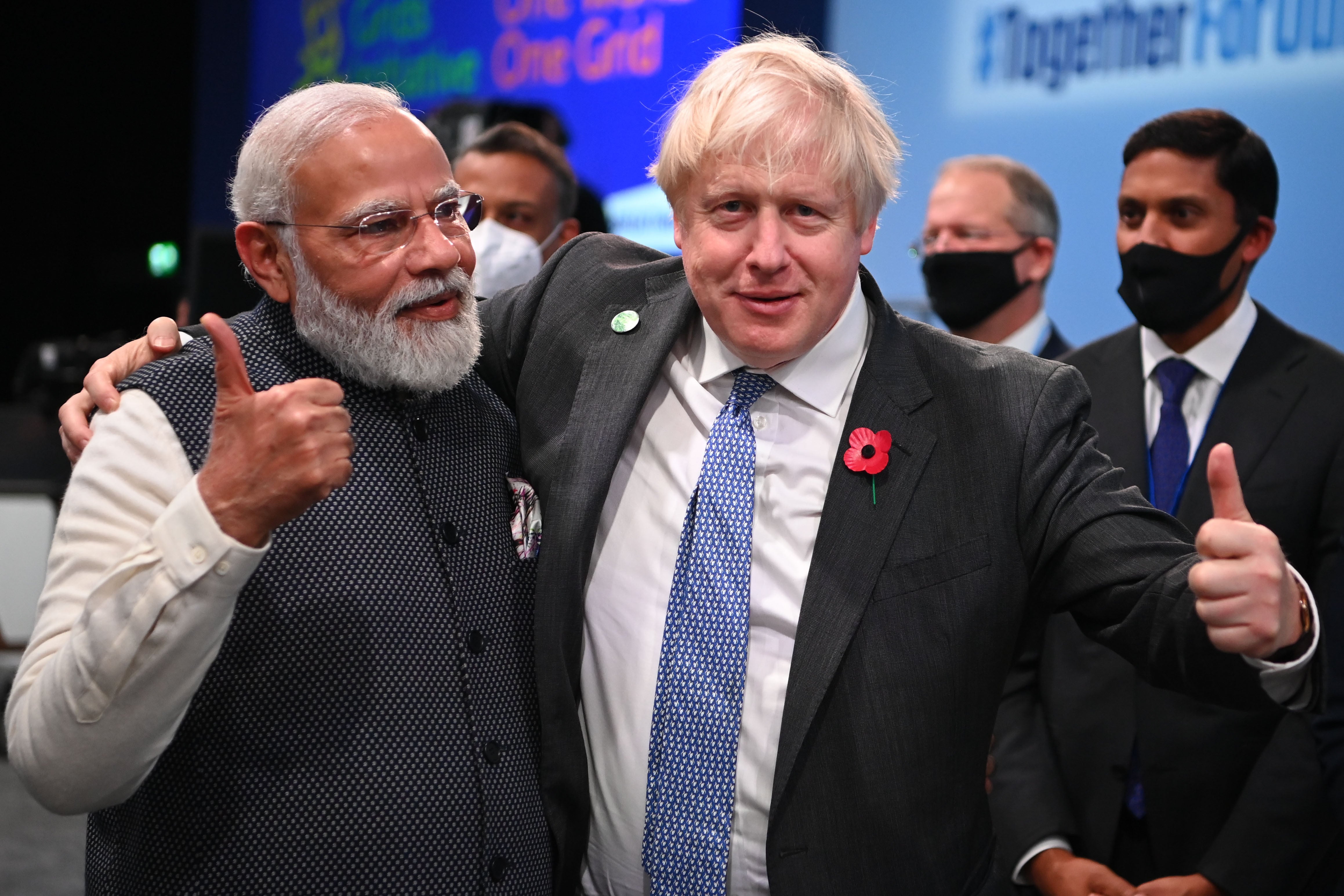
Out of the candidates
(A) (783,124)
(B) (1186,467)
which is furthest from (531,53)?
(A) (783,124)

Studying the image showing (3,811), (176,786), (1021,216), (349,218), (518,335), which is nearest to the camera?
(176,786)

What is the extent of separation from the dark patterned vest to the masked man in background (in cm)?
169

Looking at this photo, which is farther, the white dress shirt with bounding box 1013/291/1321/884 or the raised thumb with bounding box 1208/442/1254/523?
the white dress shirt with bounding box 1013/291/1321/884

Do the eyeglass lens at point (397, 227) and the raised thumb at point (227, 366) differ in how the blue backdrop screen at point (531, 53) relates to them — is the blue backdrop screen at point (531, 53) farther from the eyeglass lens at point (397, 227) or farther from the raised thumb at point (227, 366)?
the raised thumb at point (227, 366)

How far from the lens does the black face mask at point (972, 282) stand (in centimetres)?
331

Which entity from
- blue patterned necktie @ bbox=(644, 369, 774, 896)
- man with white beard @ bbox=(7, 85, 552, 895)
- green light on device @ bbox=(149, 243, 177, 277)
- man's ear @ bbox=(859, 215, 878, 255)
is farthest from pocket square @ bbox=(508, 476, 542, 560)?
green light on device @ bbox=(149, 243, 177, 277)

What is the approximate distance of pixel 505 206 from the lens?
3.55 metres

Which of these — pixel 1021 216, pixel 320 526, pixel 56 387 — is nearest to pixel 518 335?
pixel 320 526

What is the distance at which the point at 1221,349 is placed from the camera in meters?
2.48

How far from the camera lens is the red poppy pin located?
5.68ft

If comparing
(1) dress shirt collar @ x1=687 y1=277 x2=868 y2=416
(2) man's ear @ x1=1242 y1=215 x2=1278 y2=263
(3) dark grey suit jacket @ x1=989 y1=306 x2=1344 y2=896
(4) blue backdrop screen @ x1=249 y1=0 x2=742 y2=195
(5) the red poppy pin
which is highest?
(4) blue backdrop screen @ x1=249 y1=0 x2=742 y2=195

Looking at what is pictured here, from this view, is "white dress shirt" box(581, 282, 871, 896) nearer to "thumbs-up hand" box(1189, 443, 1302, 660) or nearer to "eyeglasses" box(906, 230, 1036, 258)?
"thumbs-up hand" box(1189, 443, 1302, 660)

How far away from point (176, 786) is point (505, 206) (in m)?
2.22

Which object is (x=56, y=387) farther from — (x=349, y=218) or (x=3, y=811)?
(x=349, y=218)
